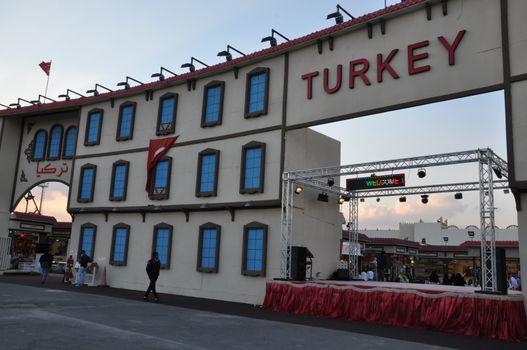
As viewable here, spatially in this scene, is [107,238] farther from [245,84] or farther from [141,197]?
[245,84]

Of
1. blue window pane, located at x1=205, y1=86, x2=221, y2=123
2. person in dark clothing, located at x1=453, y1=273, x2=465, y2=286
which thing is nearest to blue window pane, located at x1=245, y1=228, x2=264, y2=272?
blue window pane, located at x1=205, y1=86, x2=221, y2=123

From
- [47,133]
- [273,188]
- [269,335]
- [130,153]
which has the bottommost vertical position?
[269,335]

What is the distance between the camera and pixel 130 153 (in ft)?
77.9

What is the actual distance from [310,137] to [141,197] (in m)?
8.73

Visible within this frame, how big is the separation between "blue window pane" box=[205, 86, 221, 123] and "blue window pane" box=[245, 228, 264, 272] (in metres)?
5.37

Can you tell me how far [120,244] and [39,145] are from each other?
31.0 ft

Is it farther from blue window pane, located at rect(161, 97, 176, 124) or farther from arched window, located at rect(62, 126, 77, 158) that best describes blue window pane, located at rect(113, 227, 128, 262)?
arched window, located at rect(62, 126, 77, 158)

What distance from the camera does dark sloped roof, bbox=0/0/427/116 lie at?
16078mm

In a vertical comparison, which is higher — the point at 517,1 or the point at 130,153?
the point at 517,1

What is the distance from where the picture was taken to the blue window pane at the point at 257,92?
63.1ft

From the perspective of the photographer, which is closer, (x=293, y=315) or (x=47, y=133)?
(x=293, y=315)

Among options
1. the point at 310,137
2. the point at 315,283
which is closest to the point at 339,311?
the point at 315,283

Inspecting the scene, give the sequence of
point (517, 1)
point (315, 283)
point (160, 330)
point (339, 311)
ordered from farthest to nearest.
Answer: point (315, 283) → point (339, 311) → point (517, 1) → point (160, 330)

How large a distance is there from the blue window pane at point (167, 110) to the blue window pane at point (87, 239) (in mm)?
7131
